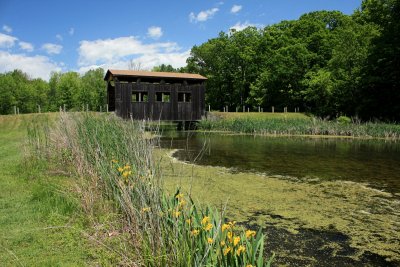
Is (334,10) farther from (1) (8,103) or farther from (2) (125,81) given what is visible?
(1) (8,103)

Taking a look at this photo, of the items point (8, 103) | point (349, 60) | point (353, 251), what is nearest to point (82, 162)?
point (353, 251)

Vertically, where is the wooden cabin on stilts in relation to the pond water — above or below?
above

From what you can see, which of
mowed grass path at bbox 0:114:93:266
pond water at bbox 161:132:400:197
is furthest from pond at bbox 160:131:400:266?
mowed grass path at bbox 0:114:93:266

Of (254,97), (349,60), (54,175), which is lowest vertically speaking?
(54,175)

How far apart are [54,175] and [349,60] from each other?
3126cm

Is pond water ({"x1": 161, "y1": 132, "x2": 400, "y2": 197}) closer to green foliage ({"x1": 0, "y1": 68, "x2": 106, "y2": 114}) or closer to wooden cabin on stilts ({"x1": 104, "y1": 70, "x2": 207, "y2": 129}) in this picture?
wooden cabin on stilts ({"x1": 104, "y1": 70, "x2": 207, "y2": 129})

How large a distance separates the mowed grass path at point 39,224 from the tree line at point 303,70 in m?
27.7

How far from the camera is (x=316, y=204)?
6.36 metres

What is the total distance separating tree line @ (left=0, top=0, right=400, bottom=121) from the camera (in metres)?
28.5

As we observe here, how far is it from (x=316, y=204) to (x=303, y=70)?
35.1 m

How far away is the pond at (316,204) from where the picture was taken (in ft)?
14.2

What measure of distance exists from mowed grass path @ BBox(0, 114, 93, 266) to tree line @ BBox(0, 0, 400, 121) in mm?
27748

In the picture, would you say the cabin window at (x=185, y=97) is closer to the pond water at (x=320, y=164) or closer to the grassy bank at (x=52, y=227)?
the pond water at (x=320, y=164)

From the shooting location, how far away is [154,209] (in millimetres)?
3004
